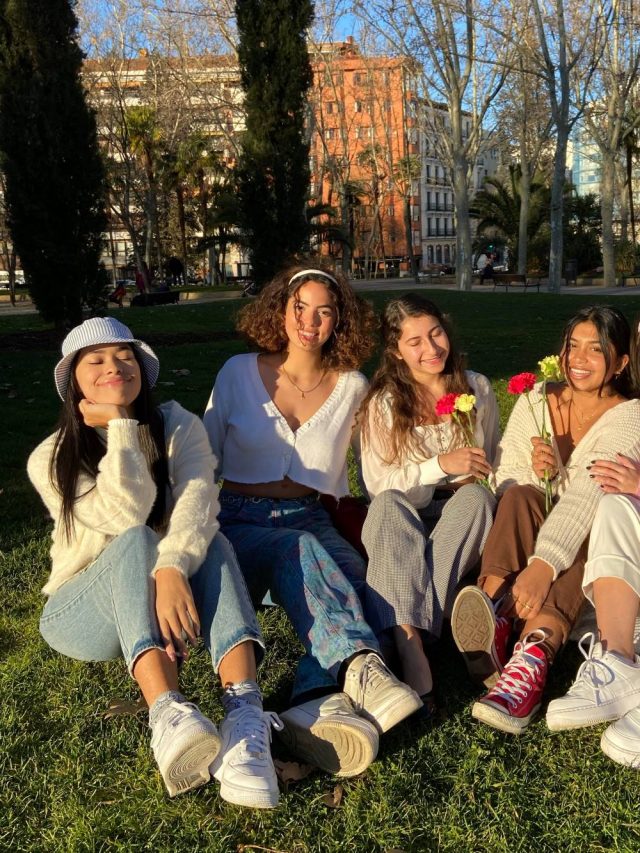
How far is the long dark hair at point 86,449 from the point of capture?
302cm

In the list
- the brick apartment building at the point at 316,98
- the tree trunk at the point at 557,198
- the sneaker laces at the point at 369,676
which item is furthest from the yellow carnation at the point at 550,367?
the tree trunk at the point at 557,198

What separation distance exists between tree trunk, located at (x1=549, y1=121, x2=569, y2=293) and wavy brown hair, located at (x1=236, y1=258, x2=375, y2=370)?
21.1 metres

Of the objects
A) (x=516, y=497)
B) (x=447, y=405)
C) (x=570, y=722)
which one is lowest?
(x=570, y=722)

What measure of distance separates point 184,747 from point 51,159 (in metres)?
11.8

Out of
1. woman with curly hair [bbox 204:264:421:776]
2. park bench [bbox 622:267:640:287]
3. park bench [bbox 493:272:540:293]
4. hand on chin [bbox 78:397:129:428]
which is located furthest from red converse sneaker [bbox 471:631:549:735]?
park bench [bbox 622:267:640:287]

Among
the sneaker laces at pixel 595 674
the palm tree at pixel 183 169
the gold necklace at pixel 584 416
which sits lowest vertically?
the sneaker laces at pixel 595 674

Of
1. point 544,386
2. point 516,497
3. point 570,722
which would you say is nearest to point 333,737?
point 570,722

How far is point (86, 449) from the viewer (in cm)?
310

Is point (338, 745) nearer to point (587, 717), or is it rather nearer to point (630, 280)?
point (587, 717)

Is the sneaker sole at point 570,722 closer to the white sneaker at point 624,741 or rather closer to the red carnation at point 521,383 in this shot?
the white sneaker at point 624,741

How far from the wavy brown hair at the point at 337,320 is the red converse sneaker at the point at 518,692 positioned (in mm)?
1547

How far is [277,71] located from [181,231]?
33.5 meters

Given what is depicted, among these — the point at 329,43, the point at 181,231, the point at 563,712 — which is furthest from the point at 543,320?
the point at 181,231

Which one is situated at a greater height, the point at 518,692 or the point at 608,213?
the point at 608,213
